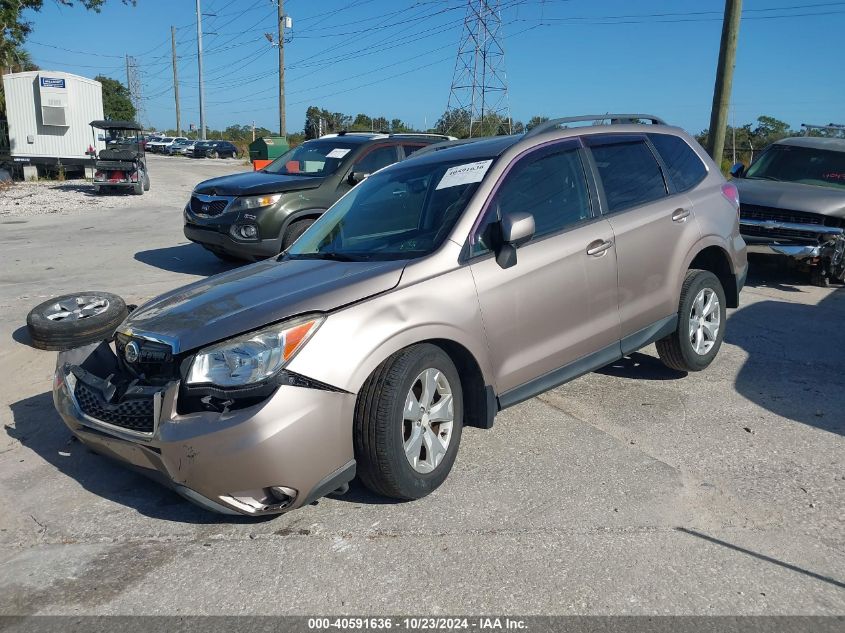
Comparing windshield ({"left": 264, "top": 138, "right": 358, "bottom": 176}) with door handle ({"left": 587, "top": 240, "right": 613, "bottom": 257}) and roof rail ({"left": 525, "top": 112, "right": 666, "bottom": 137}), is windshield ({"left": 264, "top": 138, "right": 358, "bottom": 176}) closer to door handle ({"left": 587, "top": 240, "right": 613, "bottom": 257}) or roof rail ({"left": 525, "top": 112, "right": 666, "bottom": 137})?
roof rail ({"left": 525, "top": 112, "right": 666, "bottom": 137})

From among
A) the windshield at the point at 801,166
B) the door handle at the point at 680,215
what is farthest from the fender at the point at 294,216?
the windshield at the point at 801,166

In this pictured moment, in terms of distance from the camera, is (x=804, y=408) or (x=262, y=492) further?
(x=804, y=408)

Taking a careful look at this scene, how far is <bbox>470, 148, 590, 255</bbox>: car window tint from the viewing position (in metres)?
4.11

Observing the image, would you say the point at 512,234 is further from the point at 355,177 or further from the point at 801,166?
the point at 801,166

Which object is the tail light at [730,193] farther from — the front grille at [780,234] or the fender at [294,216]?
the fender at [294,216]

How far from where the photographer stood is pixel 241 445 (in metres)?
3.06

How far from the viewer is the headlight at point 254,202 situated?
8.82 metres

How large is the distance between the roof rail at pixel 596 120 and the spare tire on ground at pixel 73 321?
3.65m

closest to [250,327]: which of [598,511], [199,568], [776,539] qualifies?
[199,568]

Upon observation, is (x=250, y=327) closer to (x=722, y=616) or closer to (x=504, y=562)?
(x=504, y=562)

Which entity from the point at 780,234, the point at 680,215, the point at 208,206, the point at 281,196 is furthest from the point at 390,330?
the point at 780,234

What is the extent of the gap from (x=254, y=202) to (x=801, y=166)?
726 centimetres

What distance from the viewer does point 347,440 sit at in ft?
10.9

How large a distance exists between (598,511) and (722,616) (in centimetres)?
88
